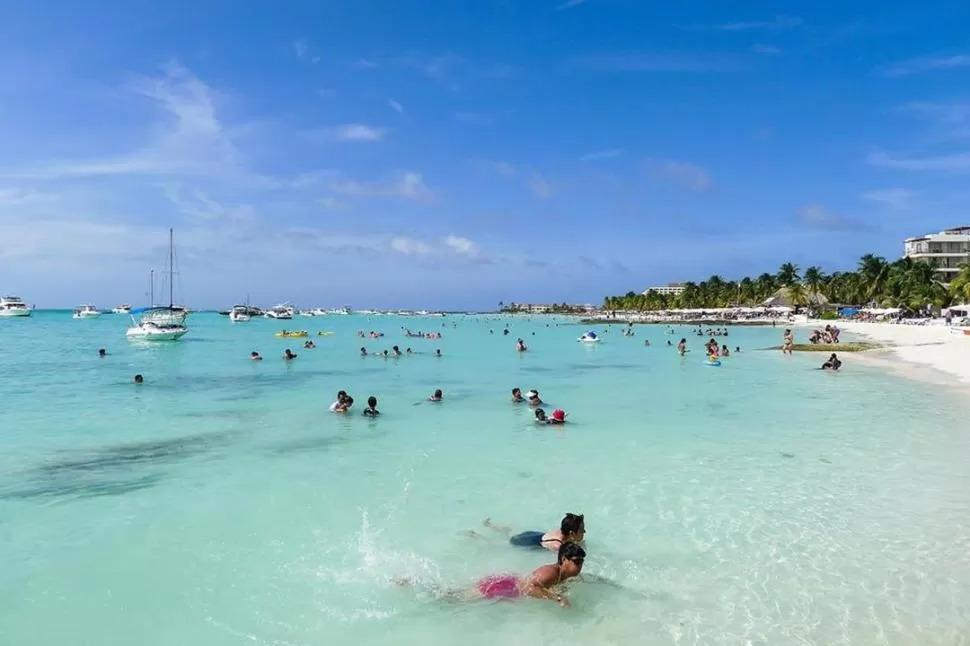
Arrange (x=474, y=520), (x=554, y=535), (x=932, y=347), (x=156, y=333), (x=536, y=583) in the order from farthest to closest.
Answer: (x=156, y=333)
(x=932, y=347)
(x=474, y=520)
(x=554, y=535)
(x=536, y=583)

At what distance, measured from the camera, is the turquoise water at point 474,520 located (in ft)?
24.4

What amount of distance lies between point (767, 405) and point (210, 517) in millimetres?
19973

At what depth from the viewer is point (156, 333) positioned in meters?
65.6

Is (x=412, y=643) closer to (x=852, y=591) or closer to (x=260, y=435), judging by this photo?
(x=852, y=591)

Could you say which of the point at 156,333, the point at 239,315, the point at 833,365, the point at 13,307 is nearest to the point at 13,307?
the point at 13,307

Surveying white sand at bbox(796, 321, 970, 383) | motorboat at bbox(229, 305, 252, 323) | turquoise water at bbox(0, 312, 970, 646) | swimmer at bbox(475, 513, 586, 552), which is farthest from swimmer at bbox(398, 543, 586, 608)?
motorboat at bbox(229, 305, 252, 323)

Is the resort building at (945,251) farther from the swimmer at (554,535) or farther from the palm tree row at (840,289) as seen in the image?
the swimmer at (554,535)

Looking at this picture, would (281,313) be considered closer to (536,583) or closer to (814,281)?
(814,281)

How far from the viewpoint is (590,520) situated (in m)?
10.9

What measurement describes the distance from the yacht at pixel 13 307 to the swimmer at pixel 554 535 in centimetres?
18374

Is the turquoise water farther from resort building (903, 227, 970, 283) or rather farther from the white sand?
resort building (903, 227, 970, 283)

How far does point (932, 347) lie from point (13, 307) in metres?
184

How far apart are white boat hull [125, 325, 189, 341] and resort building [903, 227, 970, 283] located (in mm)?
109728

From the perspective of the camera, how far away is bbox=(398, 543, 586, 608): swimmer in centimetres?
797
